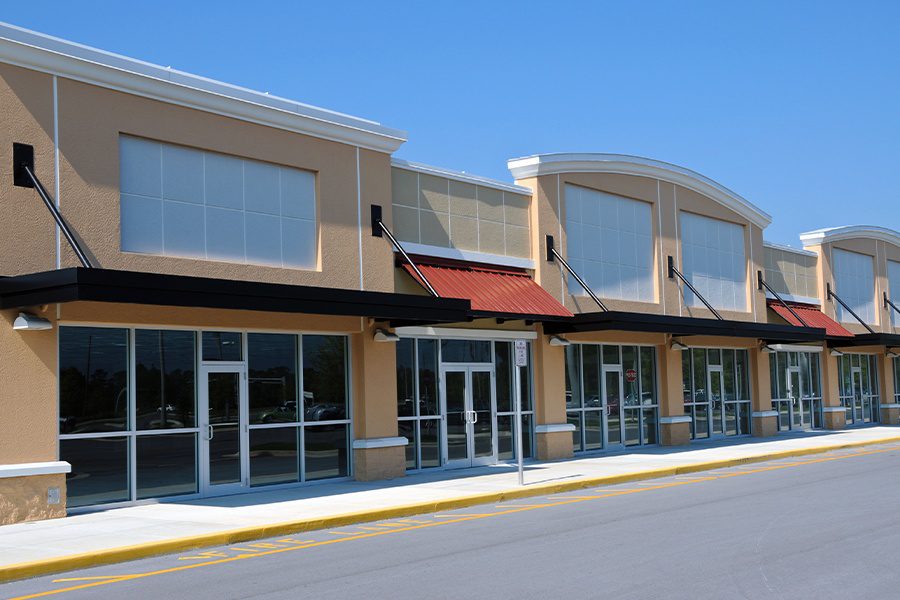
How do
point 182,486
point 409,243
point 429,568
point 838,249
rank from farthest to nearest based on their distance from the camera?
1. point 838,249
2. point 409,243
3. point 182,486
4. point 429,568

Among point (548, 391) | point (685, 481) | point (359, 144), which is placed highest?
point (359, 144)

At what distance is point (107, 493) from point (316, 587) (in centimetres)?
743

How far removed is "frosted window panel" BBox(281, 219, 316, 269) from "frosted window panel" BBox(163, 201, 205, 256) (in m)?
1.81

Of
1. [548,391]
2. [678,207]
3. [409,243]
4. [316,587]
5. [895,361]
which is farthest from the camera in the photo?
[895,361]

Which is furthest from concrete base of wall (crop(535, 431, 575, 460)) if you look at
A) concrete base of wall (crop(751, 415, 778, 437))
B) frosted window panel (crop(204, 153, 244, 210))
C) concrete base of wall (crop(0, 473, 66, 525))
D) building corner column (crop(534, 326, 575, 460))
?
concrete base of wall (crop(0, 473, 66, 525))

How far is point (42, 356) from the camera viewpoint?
14.5 metres

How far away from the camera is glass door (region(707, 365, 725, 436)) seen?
3069cm

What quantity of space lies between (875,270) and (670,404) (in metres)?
17.8

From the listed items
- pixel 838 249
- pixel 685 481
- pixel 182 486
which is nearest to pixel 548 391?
pixel 685 481

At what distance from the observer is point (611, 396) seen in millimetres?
26328

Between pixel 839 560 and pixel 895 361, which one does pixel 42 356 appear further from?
pixel 895 361

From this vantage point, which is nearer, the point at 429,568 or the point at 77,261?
the point at 429,568

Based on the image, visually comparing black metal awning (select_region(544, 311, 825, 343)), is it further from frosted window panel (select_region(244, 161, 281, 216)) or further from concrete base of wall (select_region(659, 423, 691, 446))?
frosted window panel (select_region(244, 161, 281, 216))

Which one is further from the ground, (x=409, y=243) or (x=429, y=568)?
(x=409, y=243)
